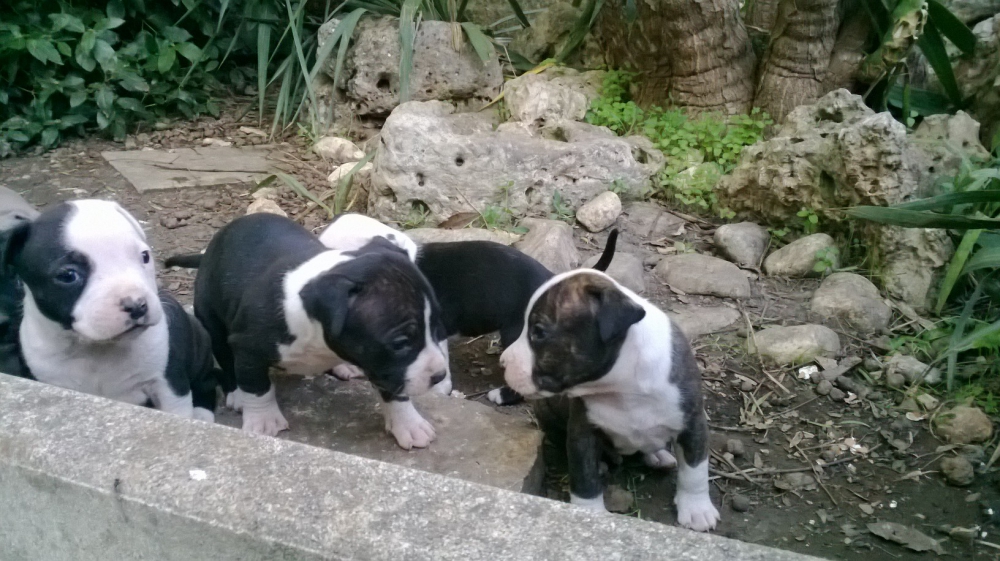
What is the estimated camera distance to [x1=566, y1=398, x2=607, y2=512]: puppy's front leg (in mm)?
3309

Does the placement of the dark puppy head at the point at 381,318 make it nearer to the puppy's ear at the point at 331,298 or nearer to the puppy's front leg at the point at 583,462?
the puppy's ear at the point at 331,298

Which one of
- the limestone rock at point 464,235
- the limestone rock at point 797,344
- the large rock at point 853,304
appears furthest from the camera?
Result: the limestone rock at point 464,235

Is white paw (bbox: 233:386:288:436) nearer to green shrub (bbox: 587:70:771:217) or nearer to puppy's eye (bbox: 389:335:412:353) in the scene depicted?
puppy's eye (bbox: 389:335:412:353)

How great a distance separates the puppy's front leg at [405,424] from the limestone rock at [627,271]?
1.97 metres

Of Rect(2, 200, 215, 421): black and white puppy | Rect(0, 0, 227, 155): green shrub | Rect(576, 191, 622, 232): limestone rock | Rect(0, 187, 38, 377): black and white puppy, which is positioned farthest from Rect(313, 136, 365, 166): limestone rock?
Rect(2, 200, 215, 421): black and white puppy

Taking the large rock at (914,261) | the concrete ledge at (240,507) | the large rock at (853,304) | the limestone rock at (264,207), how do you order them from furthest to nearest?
the limestone rock at (264,207) → the large rock at (914,261) → the large rock at (853,304) → the concrete ledge at (240,507)

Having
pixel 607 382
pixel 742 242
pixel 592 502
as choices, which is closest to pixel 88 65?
pixel 742 242

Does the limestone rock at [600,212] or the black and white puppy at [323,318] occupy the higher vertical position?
the black and white puppy at [323,318]

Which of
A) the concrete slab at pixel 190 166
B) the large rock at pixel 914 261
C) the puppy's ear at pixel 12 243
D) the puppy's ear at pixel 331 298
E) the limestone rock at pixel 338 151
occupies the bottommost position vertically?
the concrete slab at pixel 190 166

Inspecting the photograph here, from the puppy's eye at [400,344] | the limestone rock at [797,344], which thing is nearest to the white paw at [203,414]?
the puppy's eye at [400,344]

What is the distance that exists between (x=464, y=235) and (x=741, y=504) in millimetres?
2586

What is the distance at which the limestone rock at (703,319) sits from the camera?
469 cm

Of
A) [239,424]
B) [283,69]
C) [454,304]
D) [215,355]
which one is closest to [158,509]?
[239,424]

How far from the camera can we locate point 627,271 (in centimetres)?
513
